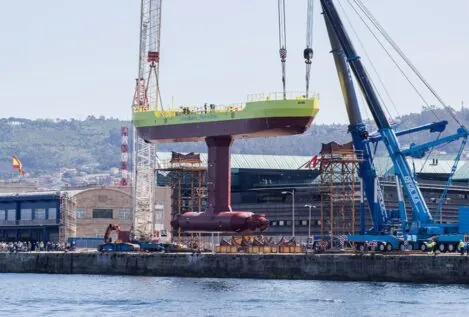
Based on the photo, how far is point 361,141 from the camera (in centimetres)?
17538

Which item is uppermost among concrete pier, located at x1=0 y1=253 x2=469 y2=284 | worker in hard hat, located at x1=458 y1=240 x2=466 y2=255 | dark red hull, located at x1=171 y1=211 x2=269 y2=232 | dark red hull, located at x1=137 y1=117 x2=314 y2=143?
dark red hull, located at x1=137 y1=117 x2=314 y2=143

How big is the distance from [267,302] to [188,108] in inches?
2578

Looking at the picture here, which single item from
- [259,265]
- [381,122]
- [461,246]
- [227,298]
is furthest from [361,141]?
[227,298]

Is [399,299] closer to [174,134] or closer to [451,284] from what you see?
[451,284]

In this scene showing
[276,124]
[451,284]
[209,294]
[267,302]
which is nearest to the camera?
[267,302]

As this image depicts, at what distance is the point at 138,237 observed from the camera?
645ft

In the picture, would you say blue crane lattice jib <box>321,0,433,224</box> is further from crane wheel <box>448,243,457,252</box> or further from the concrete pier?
the concrete pier

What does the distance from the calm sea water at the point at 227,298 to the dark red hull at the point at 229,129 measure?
25.3 meters

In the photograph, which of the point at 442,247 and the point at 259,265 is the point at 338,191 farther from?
the point at 259,265

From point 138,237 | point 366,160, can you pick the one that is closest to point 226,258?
point 366,160

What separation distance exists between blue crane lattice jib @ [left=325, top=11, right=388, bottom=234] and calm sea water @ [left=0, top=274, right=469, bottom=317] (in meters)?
26.5

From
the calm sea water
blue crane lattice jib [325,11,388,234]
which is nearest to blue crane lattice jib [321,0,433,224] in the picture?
blue crane lattice jib [325,11,388,234]

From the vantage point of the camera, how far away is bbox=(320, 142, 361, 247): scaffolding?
6860 inches

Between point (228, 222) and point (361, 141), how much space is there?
19.6 metres
